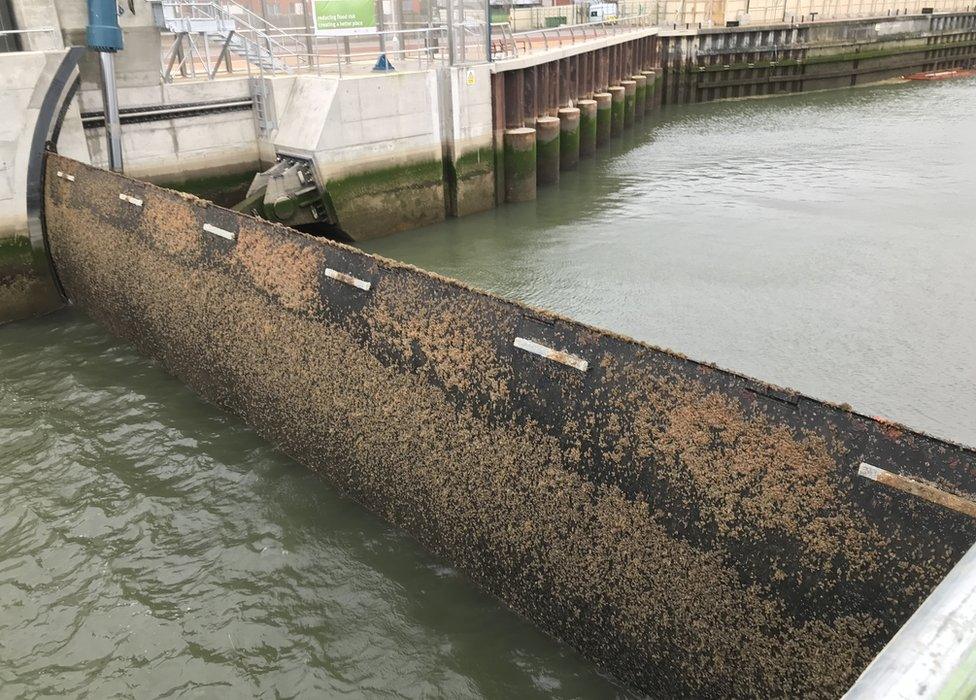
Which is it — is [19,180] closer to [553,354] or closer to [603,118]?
[553,354]

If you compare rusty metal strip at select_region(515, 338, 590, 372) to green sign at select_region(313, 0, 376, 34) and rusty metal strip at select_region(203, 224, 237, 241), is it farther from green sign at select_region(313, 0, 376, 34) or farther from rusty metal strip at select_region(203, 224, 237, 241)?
green sign at select_region(313, 0, 376, 34)

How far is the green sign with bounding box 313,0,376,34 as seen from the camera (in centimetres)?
1748

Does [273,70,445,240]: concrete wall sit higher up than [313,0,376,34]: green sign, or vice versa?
[313,0,376,34]: green sign

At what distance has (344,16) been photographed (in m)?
17.7

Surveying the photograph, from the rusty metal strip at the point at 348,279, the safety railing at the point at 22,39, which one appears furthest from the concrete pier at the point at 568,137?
the rusty metal strip at the point at 348,279

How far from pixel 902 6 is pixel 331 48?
151 feet

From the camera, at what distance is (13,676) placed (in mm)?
5027

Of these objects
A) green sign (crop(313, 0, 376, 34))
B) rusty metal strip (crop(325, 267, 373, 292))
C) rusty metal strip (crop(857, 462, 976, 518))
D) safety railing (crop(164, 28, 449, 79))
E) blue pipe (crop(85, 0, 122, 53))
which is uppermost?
green sign (crop(313, 0, 376, 34))

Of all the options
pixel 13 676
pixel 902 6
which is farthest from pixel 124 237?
pixel 902 6

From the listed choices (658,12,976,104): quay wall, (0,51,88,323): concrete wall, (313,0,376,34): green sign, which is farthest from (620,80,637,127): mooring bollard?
(0,51,88,323): concrete wall

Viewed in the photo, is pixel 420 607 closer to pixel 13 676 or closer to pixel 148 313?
pixel 13 676

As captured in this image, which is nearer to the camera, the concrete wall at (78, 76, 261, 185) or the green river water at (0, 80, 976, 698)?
the green river water at (0, 80, 976, 698)

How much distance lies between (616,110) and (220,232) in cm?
2377

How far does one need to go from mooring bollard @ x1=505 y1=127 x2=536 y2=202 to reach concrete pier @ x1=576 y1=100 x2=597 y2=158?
5.61 metres
